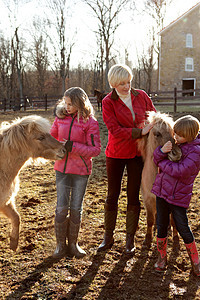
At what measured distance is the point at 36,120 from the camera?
9.64 feet

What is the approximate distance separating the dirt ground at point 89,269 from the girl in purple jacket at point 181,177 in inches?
13.9

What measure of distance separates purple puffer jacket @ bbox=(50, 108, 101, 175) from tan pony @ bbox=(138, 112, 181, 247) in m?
0.57

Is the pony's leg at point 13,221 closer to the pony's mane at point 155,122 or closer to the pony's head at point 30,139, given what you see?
the pony's head at point 30,139

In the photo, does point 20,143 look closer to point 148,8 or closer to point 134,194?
point 134,194

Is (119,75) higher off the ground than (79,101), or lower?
higher

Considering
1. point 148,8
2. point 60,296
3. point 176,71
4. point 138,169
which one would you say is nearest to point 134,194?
point 138,169

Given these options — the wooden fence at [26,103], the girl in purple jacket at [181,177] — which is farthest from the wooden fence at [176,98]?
the girl in purple jacket at [181,177]

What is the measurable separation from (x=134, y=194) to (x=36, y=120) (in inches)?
54.4

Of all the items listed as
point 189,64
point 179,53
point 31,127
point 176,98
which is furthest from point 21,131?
point 189,64

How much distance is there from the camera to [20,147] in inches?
115

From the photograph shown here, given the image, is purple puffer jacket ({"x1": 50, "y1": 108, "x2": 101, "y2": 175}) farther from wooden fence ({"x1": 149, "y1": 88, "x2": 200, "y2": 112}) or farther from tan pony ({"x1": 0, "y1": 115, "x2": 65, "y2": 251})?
wooden fence ({"x1": 149, "y1": 88, "x2": 200, "y2": 112})

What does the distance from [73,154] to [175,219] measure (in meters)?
1.21

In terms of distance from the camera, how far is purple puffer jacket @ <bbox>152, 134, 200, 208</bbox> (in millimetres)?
2404

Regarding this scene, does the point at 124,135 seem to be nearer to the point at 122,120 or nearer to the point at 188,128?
the point at 122,120
